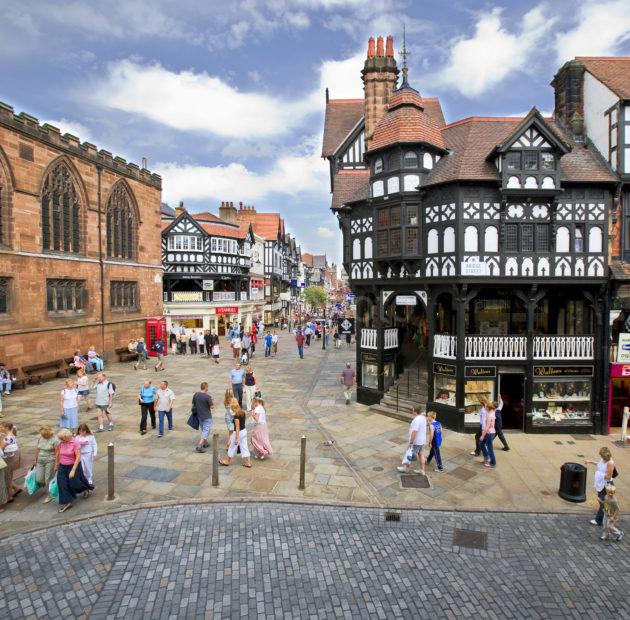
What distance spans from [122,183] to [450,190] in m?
22.6

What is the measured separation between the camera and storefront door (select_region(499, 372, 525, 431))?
1378 centimetres

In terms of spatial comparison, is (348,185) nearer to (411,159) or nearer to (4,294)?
(411,159)

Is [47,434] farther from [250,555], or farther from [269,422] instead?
[269,422]

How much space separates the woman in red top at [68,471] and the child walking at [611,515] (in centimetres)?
934

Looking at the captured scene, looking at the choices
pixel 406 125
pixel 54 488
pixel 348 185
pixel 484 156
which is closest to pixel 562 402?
pixel 484 156

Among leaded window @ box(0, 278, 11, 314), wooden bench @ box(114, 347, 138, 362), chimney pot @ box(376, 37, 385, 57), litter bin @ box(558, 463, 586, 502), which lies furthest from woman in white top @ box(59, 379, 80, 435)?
chimney pot @ box(376, 37, 385, 57)

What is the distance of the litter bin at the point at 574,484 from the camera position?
8.17 metres

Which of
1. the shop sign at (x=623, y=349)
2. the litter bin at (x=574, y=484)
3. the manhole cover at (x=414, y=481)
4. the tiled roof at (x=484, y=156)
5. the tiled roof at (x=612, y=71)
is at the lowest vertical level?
the manhole cover at (x=414, y=481)

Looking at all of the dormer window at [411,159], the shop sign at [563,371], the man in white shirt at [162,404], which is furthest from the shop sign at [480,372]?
the man in white shirt at [162,404]

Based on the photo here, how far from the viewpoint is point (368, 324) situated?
16719 millimetres

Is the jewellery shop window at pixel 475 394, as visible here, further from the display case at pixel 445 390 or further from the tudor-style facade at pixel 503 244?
the display case at pixel 445 390

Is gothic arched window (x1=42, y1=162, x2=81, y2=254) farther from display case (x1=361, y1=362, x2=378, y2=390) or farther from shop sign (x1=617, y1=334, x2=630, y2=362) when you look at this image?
shop sign (x1=617, y1=334, x2=630, y2=362)

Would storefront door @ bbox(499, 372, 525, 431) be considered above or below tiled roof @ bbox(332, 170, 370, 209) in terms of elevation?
below

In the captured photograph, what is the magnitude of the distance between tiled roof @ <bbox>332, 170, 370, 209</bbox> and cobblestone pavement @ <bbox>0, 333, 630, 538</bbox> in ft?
27.4
